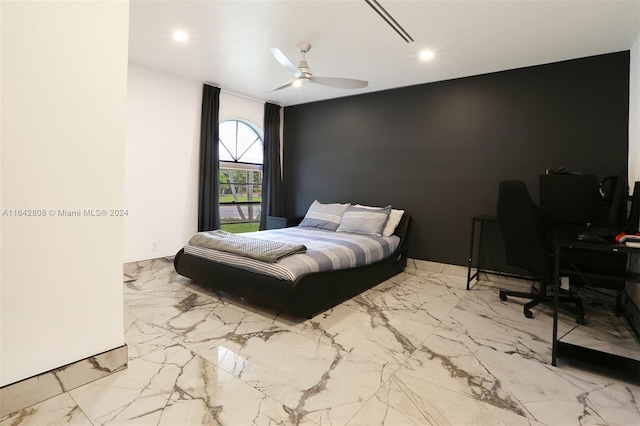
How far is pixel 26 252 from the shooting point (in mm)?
1409

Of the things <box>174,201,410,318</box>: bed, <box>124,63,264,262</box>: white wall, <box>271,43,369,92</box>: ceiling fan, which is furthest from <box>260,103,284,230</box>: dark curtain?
<box>271,43,369,92</box>: ceiling fan

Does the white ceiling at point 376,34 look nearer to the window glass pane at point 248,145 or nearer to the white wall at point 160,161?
the white wall at point 160,161

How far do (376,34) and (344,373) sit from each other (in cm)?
275

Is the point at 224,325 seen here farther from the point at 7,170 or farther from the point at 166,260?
the point at 166,260

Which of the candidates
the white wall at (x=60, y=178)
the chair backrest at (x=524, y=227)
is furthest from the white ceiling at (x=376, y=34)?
the chair backrest at (x=524, y=227)

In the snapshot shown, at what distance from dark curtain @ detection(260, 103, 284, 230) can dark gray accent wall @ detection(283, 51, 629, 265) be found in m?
0.44

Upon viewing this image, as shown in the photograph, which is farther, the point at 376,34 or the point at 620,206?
the point at 376,34

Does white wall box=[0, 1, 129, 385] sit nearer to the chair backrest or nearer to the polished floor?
the polished floor

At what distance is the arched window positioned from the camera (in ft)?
16.4

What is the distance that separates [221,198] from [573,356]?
4.47m

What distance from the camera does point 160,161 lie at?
406 centimetres

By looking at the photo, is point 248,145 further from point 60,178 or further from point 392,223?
point 60,178

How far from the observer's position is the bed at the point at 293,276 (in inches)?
96.9

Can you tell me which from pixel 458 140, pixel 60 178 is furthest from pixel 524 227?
pixel 60 178
